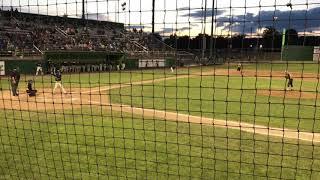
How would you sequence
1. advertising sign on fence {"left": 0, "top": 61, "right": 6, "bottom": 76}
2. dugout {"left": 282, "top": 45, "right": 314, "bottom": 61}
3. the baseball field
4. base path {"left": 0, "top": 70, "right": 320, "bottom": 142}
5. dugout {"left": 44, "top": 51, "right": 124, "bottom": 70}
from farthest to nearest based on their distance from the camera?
1. dugout {"left": 44, "top": 51, "right": 124, "bottom": 70}
2. advertising sign on fence {"left": 0, "top": 61, "right": 6, "bottom": 76}
3. base path {"left": 0, "top": 70, "right": 320, "bottom": 142}
4. the baseball field
5. dugout {"left": 282, "top": 45, "right": 314, "bottom": 61}

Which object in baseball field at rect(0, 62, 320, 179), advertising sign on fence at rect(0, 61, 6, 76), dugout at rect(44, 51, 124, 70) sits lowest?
baseball field at rect(0, 62, 320, 179)

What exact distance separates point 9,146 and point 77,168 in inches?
105

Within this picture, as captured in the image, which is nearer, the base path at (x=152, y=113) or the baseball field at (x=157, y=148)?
the baseball field at (x=157, y=148)

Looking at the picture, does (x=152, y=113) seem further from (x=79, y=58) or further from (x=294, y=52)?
(x=79, y=58)

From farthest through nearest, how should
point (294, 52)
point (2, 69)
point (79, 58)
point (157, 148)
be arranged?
1. point (79, 58)
2. point (2, 69)
3. point (294, 52)
4. point (157, 148)

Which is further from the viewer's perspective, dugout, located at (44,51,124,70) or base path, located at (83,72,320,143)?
dugout, located at (44,51,124,70)

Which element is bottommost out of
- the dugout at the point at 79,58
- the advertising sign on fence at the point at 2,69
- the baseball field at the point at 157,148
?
the baseball field at the point at 157,148

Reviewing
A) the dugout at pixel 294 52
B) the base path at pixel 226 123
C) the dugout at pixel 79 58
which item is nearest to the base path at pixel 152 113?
the base path at pixel 226 123

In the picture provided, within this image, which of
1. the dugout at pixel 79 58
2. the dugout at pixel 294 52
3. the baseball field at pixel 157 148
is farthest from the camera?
the dugout at pixel 79 58

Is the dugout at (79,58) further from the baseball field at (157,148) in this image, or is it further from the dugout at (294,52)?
the dugout at (294,52)

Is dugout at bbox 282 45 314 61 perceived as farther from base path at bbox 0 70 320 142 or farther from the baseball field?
base path at bbox 0 70 320 142

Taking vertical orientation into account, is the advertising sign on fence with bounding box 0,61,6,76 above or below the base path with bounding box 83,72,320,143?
above

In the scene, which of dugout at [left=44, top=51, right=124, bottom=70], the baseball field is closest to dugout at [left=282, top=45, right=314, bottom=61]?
the baseball field

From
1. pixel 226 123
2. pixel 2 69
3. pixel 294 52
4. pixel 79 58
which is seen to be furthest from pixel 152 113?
pixel 79 58
